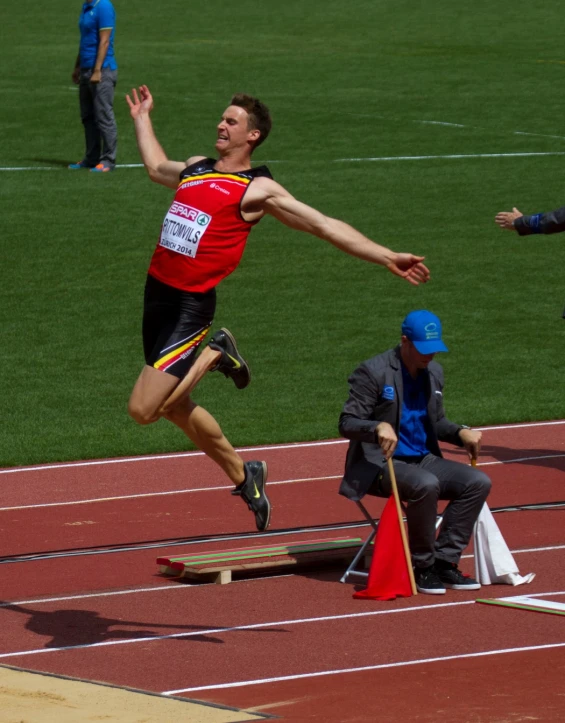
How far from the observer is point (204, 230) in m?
7.61

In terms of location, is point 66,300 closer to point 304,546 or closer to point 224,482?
point 224,482

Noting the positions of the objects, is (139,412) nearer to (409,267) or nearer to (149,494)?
(409,267)

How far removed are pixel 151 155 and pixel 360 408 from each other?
1.93 meters

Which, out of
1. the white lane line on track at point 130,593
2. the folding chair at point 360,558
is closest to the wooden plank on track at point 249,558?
the white lane line on track at point 130,593

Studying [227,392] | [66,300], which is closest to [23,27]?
[66,300]

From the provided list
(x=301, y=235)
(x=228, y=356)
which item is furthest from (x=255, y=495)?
(x=301, y=235)

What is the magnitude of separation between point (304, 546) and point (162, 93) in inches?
853

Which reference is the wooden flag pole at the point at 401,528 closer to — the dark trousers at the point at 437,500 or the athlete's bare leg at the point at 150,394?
the dark trousers at the point at 437,500

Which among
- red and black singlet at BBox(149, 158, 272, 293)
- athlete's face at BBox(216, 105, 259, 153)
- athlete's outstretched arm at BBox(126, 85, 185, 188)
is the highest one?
athlete's face at BBox(216, 105, 259, 153)

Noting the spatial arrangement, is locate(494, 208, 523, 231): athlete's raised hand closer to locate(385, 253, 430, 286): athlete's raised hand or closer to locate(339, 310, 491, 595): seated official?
locate(339, 310, 491, 595): seated official

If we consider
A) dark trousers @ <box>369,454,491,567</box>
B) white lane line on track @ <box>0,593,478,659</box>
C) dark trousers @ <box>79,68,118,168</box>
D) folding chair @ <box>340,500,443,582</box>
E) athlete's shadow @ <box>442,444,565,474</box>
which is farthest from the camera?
dark trousers @ <box>79,68,118,168</box>

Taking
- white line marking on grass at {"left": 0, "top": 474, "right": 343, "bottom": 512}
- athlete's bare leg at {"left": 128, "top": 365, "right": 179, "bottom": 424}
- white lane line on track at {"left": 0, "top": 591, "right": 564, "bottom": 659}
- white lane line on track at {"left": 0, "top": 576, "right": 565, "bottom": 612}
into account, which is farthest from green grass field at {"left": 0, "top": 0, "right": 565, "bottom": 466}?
athlete's bare leg at {"left": 128, "top": 365, "right": 179, "bottom": 424}

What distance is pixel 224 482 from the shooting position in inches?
452

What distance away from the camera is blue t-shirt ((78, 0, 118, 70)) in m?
20.2
